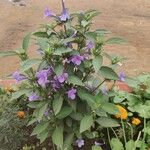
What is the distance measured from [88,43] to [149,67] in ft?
6.35

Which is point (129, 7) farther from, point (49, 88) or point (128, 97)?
point (49, 88)

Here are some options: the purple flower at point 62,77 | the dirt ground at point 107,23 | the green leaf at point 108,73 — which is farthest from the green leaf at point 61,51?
the dirt ground at point 107,23

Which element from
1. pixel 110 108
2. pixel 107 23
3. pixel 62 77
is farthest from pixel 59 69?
pixel 107 23

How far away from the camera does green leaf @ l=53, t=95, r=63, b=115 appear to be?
2.40 meters

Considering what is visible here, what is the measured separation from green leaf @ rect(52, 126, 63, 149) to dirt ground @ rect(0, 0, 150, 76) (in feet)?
5.57

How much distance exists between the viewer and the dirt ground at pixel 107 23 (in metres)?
4.41

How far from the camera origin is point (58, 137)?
2562 mm

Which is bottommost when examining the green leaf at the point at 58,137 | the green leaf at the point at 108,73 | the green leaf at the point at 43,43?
the green leaf at the point at 58,137

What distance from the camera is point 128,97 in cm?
314

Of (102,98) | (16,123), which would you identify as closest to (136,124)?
(102,98)

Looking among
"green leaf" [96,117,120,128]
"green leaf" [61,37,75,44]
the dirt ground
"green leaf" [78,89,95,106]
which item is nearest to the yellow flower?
"green leaf" [96,117,120,128]

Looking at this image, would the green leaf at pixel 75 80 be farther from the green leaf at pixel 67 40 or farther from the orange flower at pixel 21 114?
the orange flower at pixel 21 114

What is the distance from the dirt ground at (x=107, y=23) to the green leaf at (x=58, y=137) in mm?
1697

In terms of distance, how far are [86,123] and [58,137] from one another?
0.20 metres
